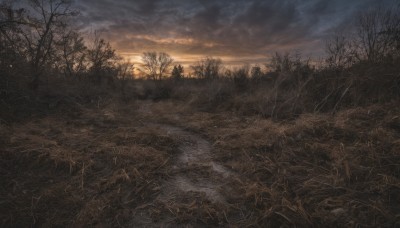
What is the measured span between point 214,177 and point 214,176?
0.04 m

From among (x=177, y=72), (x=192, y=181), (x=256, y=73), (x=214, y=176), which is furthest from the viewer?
(x=177, y=72)

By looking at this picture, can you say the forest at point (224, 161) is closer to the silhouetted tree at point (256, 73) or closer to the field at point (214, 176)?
the field at point (214, 176)

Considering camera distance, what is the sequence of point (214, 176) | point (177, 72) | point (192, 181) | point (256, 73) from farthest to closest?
point (177, 72) → point (256, 73) → point (214, 176) → point (192, 181)

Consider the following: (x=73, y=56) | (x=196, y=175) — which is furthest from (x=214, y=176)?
(x=73, y=56)

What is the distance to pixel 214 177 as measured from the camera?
11.6ft

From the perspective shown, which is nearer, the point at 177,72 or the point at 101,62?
the point at 101,62

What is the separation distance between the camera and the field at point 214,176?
8.22ft

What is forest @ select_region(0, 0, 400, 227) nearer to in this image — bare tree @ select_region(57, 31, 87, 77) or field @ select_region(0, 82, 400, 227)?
field @ select_region(0, 82, 400, 227)

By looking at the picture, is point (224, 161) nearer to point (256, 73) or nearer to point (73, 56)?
point (256, 73)

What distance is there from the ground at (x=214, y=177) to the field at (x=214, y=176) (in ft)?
0.04

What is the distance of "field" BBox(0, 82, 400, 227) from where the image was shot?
2.51 m

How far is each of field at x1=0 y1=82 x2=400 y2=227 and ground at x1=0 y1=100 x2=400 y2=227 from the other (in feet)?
0.04

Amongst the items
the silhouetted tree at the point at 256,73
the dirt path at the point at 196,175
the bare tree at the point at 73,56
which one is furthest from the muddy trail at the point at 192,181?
the bare tree at the point at 73,56

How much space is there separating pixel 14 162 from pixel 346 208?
15.5 feet
